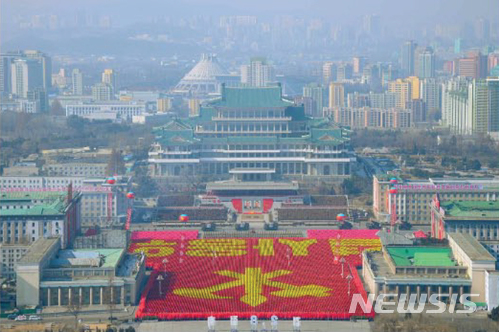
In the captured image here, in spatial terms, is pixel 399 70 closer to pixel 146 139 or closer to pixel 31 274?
pixel 146 139

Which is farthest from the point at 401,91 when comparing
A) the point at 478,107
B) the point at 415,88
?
the point at 478,107

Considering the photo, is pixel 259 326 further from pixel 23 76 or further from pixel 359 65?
pixel 359 65

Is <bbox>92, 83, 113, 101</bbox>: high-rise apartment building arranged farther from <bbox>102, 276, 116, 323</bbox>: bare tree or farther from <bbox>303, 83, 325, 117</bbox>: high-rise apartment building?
<bbox>102, 276, 116, 323</bbox>: bare tree

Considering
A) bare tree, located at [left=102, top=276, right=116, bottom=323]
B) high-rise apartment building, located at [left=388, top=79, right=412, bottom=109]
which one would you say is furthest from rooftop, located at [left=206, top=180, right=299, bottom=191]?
high-rise apartment building, located at [left=388, top=79, right=412, bottom=109]

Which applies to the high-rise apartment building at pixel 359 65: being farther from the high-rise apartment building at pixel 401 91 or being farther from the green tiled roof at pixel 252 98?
the green tiled roof at pixel 252 98

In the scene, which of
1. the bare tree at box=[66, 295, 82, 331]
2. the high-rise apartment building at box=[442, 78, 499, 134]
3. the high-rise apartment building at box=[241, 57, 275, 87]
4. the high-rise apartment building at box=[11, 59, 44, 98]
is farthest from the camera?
the high-rise apartment building at box=[241, 57, 275, 87]

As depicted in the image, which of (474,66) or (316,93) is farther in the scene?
(474,66)
